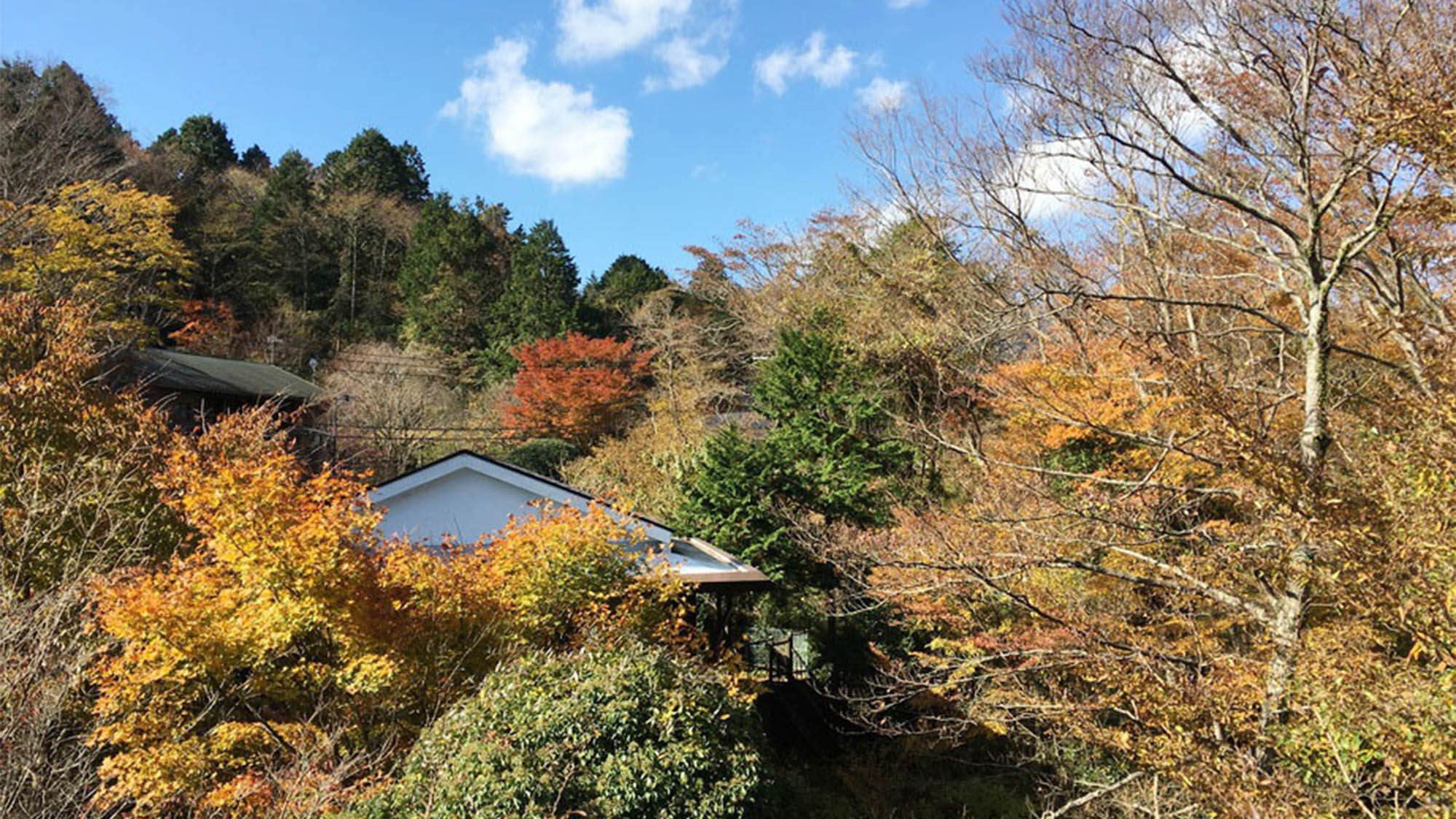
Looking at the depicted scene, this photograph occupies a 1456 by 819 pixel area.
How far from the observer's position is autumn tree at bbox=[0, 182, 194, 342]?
17875mm

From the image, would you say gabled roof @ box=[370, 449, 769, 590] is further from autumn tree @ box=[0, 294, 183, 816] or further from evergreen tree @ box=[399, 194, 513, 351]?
evergreen tree @ box=[399, 194, 513, 351]

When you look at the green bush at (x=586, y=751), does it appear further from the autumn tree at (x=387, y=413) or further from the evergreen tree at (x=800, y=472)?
the autumn tree at (x=387, y=413)

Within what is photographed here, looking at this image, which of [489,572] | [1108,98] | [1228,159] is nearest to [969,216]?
[1108,98]

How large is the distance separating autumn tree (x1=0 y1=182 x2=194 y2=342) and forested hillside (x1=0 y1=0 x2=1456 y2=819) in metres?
1.93

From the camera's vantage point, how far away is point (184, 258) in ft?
81.1

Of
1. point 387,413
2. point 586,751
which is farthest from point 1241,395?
point 387,413

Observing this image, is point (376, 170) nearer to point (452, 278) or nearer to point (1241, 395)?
point (452, 278)

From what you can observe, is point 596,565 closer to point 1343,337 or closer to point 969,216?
point 969,216

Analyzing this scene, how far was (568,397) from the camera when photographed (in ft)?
78.3

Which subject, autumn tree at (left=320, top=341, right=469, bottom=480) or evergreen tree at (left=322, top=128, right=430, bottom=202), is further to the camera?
evergreen tree at (left=322, top=128, right=430, bottom=202)

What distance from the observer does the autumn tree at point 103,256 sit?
704 inches

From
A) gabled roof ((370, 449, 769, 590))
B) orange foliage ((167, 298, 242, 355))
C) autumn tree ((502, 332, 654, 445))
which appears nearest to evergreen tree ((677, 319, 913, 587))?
gabled roof ((370, 449, 769, 590))

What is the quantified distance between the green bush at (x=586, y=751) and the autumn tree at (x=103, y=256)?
1351 centimetres

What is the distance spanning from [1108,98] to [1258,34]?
41.7 inches
